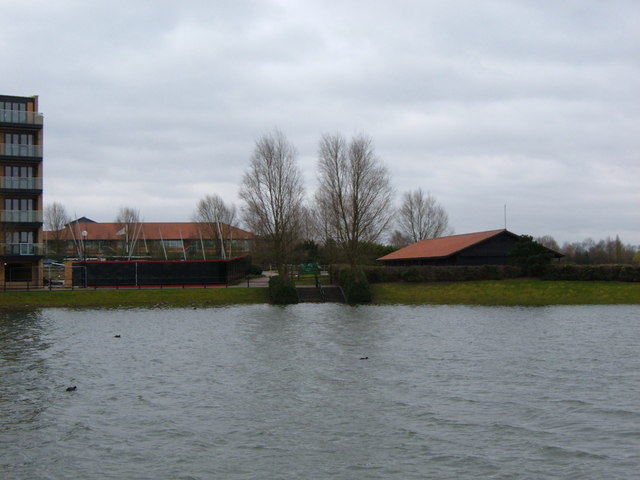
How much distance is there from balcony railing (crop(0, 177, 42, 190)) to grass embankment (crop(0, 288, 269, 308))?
1152cm

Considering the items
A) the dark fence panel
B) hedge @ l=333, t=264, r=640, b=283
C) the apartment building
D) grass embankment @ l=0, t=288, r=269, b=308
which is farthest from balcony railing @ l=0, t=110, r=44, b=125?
hedge @ l=333, t=264, r=640, b=283

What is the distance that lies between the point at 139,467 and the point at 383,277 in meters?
48.7

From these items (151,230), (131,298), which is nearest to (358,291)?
(131,298)

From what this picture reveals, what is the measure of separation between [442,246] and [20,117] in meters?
43.5

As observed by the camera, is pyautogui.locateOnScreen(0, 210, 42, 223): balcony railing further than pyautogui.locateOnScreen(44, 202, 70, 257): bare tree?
No

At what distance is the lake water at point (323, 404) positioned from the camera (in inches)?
528

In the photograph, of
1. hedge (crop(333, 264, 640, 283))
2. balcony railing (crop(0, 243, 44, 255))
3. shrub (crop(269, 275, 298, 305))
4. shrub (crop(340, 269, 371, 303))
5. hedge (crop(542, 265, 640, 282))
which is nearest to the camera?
shrub (crop(269, 275, 298, 305))

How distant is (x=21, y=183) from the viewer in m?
59.4

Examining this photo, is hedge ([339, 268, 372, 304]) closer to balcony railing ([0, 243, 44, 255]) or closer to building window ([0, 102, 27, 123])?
balcony railing ([0, 243, 44, 255])

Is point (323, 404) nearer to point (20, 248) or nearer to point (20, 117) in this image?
point (20, 248)

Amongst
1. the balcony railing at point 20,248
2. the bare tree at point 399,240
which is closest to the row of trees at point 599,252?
the bare tree at point 399,240

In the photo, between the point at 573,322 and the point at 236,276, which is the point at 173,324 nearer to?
the point at 573,322

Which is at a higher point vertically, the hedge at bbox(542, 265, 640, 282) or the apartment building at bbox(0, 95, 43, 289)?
the apartment building at bbox(0, 95, 43, 289)

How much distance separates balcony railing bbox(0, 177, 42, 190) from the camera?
2319 inches
